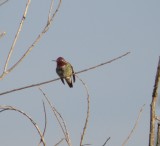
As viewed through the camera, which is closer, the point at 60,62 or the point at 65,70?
the point at 65,70

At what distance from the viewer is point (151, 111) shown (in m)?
2.17

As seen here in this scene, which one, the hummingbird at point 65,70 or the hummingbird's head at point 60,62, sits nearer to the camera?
the hummingbird at point 65,70

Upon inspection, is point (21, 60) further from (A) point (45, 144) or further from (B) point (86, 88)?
(B) point (86, 88)

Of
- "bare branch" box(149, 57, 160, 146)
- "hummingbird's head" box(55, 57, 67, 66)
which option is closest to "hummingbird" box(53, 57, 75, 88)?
"hummingbird's head" box(55, 57, 67, 66)

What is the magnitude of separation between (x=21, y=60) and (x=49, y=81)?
27 cm

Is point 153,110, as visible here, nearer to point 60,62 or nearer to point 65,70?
point 65,70

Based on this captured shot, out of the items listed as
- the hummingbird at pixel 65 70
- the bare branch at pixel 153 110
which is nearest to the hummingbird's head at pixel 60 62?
the hummingbird at pixel 65 70

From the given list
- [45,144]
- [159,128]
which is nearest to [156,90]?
[159,128]

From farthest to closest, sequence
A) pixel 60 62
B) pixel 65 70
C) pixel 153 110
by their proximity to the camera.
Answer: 1. pixel 60 62
2. pixel 65 70
3. pixel 153 110

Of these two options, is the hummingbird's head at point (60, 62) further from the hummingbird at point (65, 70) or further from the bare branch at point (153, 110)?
the bare branch at point (153, 110)

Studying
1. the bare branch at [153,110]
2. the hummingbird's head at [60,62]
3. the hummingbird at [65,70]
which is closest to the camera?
the bare branch at [153,110]

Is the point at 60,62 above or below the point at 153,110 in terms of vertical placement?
above

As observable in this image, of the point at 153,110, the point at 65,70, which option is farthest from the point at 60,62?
the point at 153,110

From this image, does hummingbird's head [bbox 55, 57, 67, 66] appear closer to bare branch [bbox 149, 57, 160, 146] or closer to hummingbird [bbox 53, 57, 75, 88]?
hummingbird [bbox 53, 57, 75, 88]
